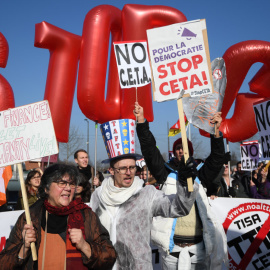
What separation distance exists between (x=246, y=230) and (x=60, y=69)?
20.6 feet

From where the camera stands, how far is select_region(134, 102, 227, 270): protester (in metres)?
3.45

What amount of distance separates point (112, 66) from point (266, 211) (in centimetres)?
542

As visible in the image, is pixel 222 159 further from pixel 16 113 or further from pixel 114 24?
pixel 114 24

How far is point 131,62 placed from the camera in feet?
14.6

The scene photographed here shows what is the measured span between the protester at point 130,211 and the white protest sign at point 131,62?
1.57 meters

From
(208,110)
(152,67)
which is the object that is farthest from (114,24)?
(152,67)

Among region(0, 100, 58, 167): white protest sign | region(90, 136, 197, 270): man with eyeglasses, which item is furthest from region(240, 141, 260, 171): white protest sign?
region(0, 100, 58, 167): white protest sign

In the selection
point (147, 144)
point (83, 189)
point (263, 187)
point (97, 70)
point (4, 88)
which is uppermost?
point (97, 70)

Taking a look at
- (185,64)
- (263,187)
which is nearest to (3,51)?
(185,64)

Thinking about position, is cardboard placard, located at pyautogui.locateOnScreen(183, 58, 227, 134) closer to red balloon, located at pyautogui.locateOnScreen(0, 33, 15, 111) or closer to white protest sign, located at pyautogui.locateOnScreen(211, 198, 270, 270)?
white protest sign, located at pyautogui.locateOnScreen(211, 198, 270, 270)

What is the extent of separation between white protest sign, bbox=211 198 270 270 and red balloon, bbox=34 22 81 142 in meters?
5.10

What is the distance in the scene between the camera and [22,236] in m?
2.49

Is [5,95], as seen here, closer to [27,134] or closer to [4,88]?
[4,88]

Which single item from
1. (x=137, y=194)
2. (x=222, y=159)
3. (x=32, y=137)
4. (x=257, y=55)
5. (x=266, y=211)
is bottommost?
(x=266, y=211)
